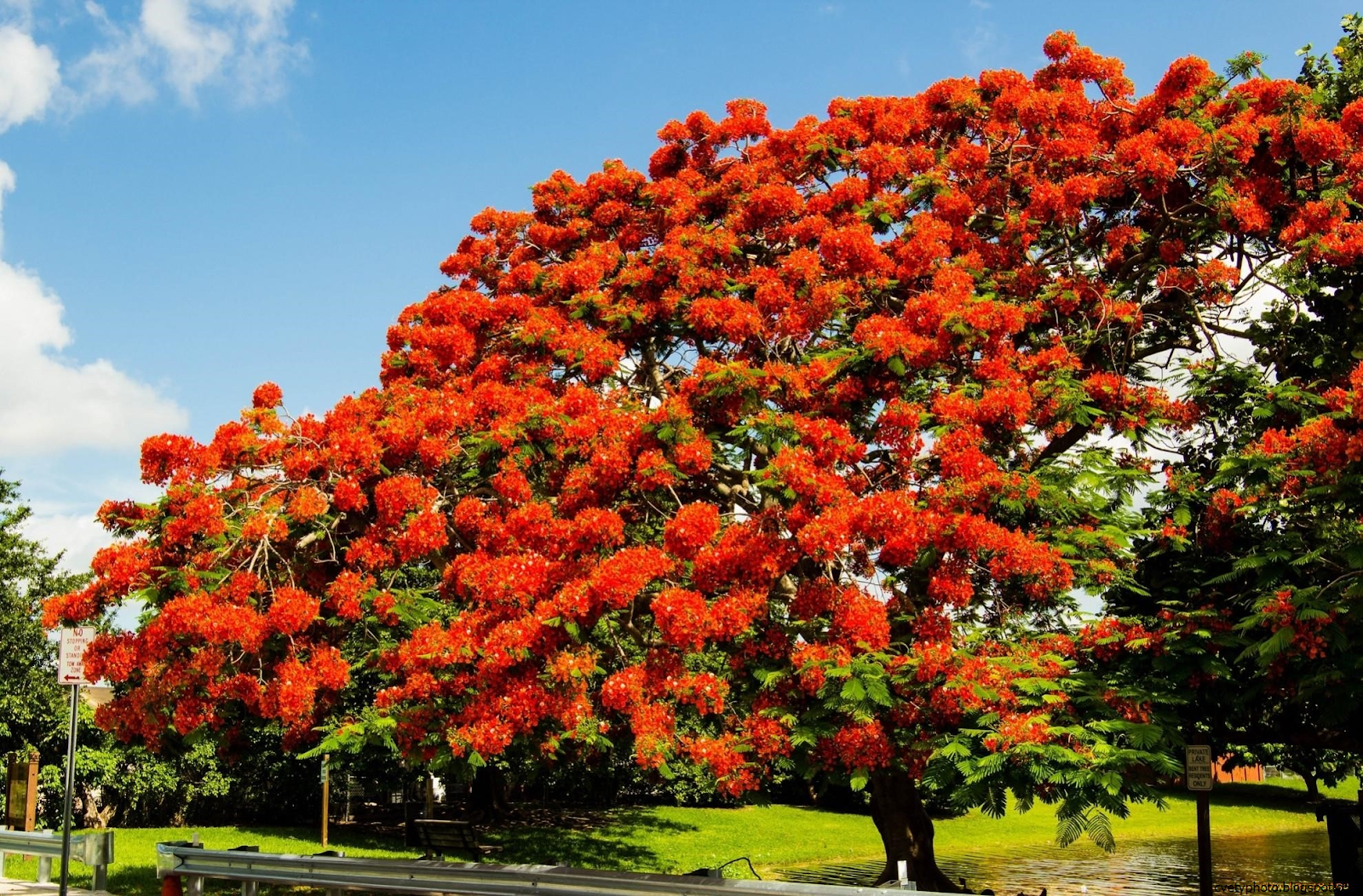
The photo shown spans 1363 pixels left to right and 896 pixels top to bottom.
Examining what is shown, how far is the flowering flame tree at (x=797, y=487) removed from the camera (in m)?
9.52

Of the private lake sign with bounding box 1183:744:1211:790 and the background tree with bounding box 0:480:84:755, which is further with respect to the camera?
the background tree with bounding box 0:480:84:755

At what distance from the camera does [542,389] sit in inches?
487

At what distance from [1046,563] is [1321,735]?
329 centimetres

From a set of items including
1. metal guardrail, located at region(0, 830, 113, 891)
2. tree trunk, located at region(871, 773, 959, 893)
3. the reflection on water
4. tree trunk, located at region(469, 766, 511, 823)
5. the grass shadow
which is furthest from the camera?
tree trunk, located at region(469, 766, 511, 823)

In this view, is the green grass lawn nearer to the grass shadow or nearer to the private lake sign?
the grass shadow

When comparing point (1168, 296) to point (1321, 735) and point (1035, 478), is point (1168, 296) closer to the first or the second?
point (1035, 478)

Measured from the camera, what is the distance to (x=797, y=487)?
9797 millimetres

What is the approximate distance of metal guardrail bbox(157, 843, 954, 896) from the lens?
8.25 m

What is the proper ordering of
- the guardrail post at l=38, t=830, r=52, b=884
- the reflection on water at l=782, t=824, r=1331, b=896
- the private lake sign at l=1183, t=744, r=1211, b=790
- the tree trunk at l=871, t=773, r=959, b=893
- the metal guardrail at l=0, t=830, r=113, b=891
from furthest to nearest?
the reflection on water at l=782, t=824, r=1331, b=896 < the guardrail post at l=38, t=830, r=52, b=884 < the metal guardrail at l=0, t=830, r=113, b=891 < the tree trunk at l=871, t=773, r=959, b=893 < the private lake sign at l=1183, t=744, r=1211, b=790

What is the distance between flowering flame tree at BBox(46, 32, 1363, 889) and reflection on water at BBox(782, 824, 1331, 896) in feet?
18.3

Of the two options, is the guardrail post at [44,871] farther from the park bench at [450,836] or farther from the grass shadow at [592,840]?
the grass shadow at [592,840]

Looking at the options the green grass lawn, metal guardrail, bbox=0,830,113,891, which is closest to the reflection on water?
the green grass lawn

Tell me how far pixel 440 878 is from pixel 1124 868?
14.5m

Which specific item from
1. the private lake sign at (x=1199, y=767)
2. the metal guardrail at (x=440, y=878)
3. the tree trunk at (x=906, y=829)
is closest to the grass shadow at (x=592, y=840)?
the tree trunk at (x=906, y=829)
